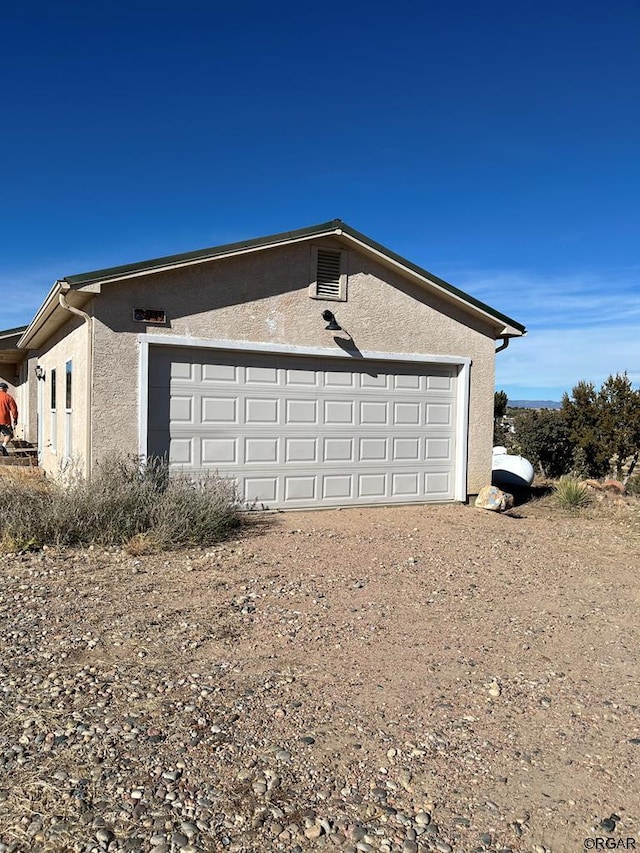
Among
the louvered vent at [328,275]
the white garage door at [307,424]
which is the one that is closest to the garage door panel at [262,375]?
the white garage door at [307,424]

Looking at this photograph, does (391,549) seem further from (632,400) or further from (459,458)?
(632,400)

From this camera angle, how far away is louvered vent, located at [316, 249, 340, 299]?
11.0 m

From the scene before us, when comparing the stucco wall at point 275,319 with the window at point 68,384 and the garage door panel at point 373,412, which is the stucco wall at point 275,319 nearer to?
the garage door panel at point 373,412

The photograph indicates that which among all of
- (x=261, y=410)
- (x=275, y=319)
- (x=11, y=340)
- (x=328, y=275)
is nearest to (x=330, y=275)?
(x=328, y=275)

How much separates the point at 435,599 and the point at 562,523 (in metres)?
5.39

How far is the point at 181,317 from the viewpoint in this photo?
33.0ft

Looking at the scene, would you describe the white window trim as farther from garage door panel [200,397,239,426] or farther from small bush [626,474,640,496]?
small bush [626,474,640,496]

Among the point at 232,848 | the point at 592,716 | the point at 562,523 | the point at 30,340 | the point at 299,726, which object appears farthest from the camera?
the point at 30,340

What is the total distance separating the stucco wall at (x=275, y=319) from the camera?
31.7ft

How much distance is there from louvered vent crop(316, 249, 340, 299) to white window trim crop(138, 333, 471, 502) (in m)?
0.91

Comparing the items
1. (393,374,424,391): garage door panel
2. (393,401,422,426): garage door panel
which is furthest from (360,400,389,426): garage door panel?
(393,374,424,391): garage door panel

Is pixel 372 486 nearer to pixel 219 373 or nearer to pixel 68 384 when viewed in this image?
pixel 219 373

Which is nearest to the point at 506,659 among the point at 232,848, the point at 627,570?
the point at 232,848

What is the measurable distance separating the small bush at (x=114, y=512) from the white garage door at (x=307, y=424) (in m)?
1.10
